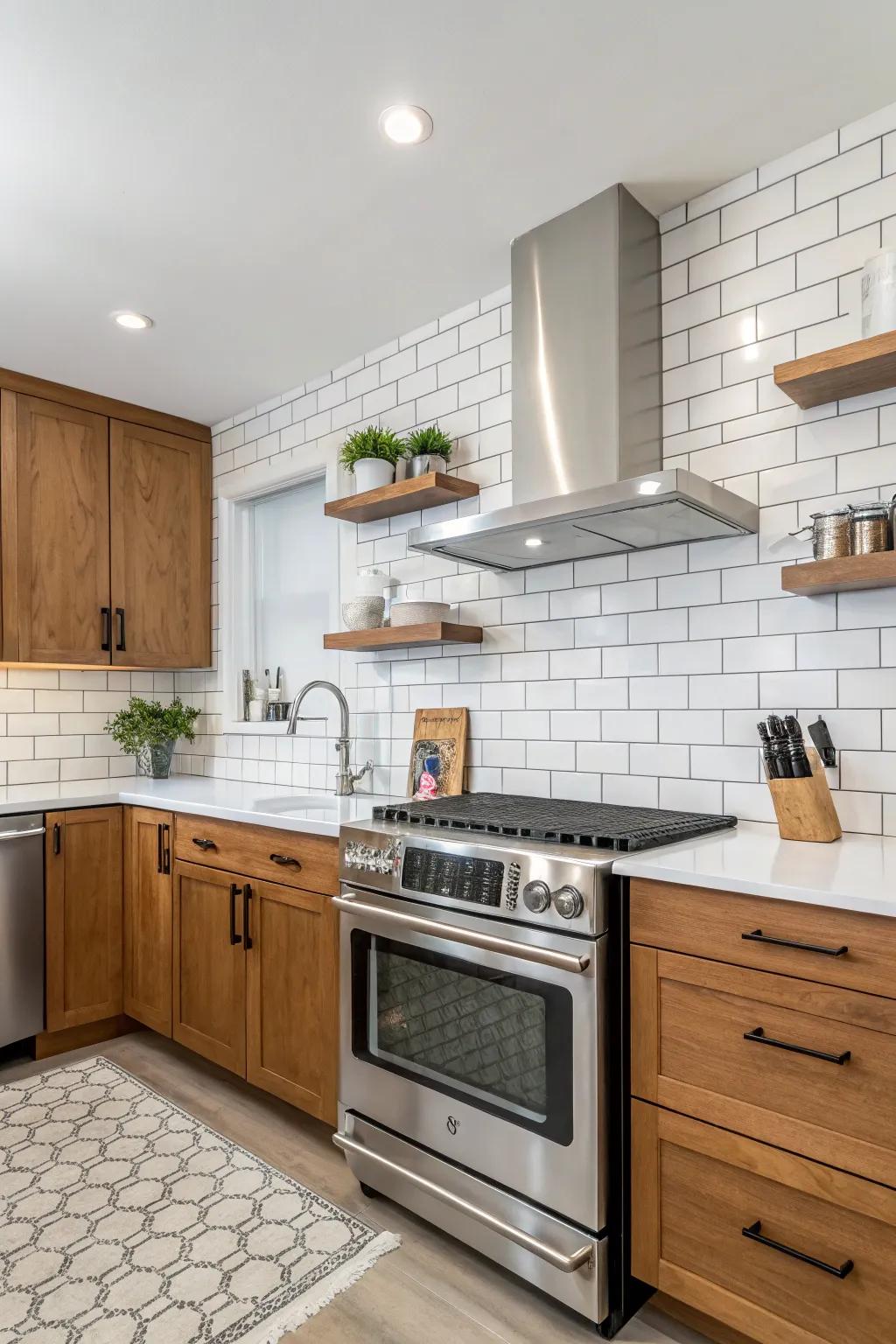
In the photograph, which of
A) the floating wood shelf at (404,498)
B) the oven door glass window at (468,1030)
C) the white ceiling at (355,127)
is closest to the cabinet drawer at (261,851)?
the oven door glass window at (468,1030)

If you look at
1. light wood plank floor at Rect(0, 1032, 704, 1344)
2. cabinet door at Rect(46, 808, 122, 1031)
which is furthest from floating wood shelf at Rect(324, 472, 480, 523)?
light wood plank floor at Rect(0, 1032, 704, 1344)

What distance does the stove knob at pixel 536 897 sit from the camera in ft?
5.30

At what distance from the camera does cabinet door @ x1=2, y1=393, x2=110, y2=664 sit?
3.21 m

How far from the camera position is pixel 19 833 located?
2.85 metres

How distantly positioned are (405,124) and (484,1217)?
7.95 ft

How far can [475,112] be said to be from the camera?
6.12 feet

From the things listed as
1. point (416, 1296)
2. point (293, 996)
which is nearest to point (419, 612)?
point (293, 996)

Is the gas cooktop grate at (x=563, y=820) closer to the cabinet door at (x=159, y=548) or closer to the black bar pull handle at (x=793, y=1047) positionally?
the black bar pull handle at (x=793, y=1047)

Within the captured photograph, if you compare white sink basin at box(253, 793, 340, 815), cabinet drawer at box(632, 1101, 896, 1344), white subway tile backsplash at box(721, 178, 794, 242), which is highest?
white subway tile backsplash at box(721, 178, 794, 242)

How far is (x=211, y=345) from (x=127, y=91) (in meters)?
1.27

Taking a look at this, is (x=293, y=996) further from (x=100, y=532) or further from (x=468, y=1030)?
(x=100, y=532)

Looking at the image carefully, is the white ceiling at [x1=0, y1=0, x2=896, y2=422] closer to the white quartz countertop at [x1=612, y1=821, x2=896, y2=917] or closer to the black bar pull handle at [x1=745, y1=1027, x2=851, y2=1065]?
the white quartz countertop at [x1=612, y1=821, x2=896, y2=917]

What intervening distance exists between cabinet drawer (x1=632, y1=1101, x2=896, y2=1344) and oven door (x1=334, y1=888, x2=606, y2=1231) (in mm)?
109

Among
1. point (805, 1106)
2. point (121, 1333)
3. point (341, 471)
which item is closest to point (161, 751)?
point (341, 471)
